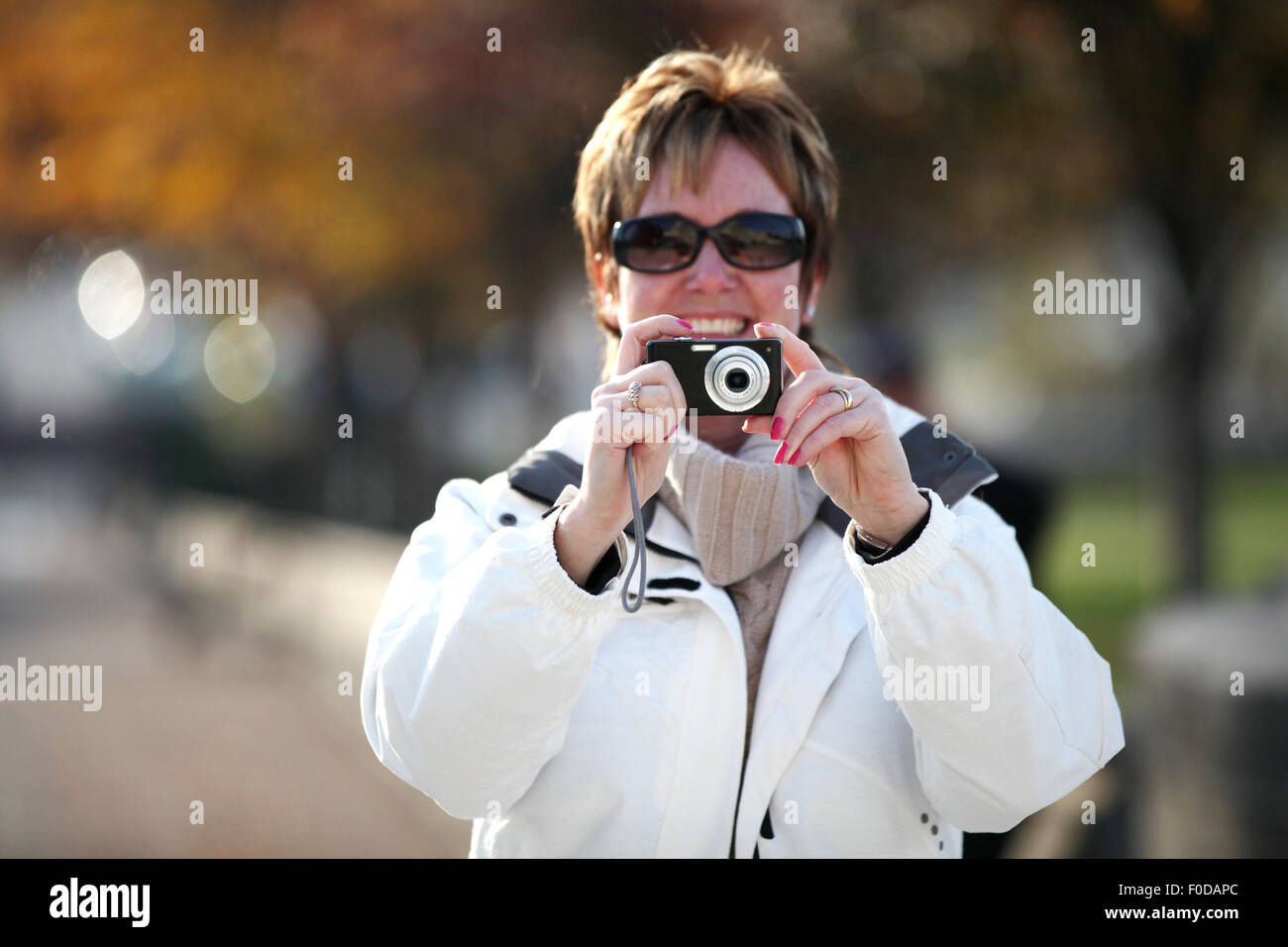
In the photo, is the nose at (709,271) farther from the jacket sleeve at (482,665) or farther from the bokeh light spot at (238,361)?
the bokeh light spot at (238,361)

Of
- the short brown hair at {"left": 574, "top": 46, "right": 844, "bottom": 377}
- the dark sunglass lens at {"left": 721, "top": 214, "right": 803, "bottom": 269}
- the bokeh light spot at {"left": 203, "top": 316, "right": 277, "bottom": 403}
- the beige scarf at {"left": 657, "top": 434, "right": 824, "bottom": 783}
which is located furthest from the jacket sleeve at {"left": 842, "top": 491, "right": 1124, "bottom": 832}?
the bokeh light spot at {"left": 203, "top": 316, "right": 277, "bottom": 403}

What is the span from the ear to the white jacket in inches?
14.8

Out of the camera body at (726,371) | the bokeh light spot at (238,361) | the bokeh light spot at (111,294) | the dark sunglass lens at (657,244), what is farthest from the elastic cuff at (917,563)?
the bokeh light spot at (238,361)

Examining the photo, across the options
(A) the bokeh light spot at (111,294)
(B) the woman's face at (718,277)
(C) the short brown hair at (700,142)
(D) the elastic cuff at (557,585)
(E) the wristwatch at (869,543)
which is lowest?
(D) the elastic cuff at (557,585)

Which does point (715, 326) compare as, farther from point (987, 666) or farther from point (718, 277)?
point (987, 666)

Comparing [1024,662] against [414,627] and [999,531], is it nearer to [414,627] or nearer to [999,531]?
[999,531]

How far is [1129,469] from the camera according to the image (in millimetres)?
30156

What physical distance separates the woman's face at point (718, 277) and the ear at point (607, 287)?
9 cm

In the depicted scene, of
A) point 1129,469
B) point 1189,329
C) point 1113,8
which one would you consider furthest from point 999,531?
point 1129,469

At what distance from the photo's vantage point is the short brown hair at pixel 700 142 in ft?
8.82

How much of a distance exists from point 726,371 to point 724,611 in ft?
1.52

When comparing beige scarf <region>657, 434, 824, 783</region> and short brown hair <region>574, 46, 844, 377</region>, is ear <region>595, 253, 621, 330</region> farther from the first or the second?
beige scarf <region>657, 434, 824, 783</region>

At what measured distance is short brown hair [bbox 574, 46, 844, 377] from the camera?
2688 mm
